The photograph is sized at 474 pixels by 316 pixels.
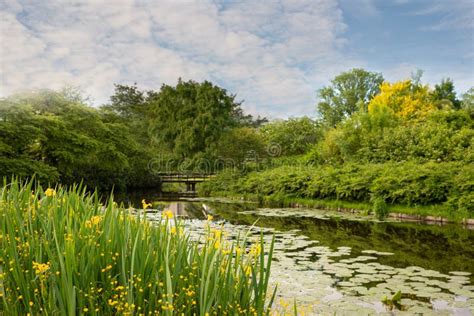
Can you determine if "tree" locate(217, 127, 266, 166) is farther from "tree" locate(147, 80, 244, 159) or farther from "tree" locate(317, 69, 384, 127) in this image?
"tree" locate(317, 69, 384, 127)

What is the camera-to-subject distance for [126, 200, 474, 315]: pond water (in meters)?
4.78

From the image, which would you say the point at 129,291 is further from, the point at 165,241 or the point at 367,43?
the point at 367,43

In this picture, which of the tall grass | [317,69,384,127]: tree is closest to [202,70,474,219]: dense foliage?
the tall grass

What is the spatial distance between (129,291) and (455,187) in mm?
11430

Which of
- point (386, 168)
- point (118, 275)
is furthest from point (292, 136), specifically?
point (118, 275)

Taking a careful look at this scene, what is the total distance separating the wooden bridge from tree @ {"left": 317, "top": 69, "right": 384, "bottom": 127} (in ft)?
56.9

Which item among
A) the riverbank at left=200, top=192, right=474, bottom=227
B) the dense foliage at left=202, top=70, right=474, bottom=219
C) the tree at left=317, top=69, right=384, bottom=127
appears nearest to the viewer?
the riverbank at left=200, top=192, right=474, bottom=227

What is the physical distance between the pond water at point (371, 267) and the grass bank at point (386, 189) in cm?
122

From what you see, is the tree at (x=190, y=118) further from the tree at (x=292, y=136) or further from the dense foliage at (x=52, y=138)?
the dense foliage at (x=52, y=138)

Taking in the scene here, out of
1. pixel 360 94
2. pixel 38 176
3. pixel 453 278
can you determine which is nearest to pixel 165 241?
pixel 453 278

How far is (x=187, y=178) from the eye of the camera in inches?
1189

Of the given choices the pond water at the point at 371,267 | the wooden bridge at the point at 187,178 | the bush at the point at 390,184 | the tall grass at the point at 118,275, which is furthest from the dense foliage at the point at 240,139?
the tall grass at the point at 118,275

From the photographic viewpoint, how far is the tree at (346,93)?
43.9 meters

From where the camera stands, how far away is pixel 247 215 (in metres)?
14.0
